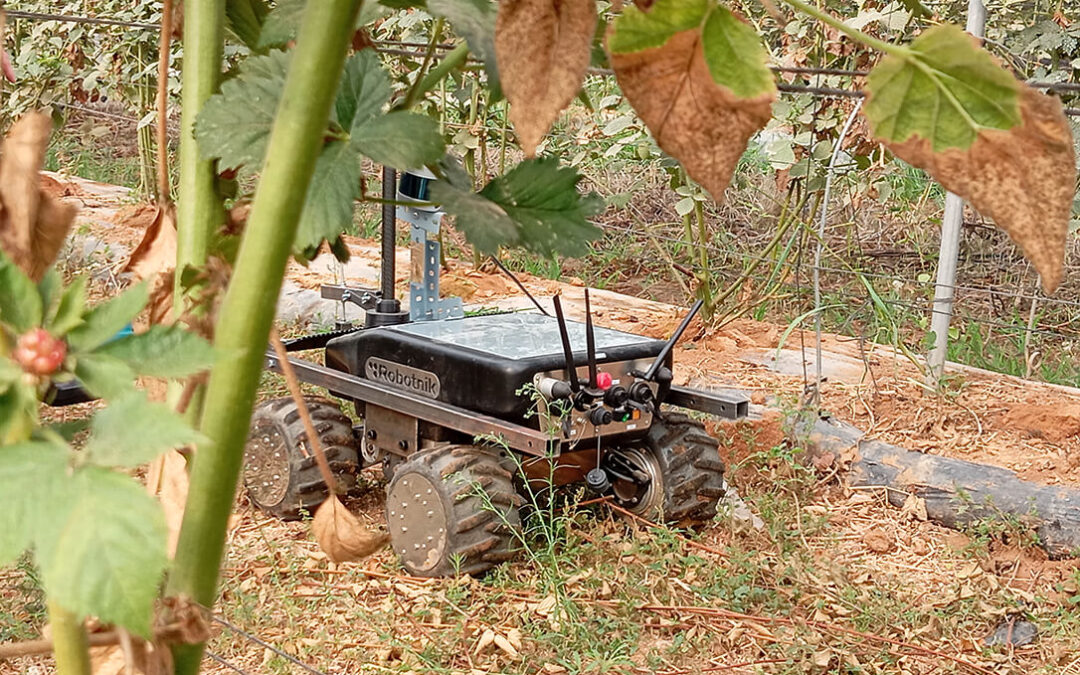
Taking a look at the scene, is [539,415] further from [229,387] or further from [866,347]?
[229,387]

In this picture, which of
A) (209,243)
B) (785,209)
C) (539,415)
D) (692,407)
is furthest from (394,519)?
(209,243)

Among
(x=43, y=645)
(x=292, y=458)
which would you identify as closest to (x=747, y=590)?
(x=292, y=458)

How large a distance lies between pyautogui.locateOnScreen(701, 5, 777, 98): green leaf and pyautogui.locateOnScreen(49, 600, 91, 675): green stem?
21 centimetres

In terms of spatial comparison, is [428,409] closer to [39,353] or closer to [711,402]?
[711,402]

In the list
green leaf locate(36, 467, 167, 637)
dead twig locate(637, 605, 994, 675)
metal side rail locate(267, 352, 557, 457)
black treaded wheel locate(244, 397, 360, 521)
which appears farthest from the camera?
black treaded wheel locate(244, 397, 360, 521)

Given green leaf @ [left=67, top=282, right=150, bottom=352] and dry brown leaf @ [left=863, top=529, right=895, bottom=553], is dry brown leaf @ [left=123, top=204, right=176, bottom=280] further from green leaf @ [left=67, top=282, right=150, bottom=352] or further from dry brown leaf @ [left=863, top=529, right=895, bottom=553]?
dry brown leaf @ [left=863, top=529, right=895, bottom=553]

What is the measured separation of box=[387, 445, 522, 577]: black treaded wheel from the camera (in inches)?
116

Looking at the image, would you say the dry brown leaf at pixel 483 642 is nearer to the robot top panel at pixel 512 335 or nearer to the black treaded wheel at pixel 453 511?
the black treaded wheel at pixel 453 511

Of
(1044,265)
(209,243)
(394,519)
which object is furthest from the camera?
(394,519)

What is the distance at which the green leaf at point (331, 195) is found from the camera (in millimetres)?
414

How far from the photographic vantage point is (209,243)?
42cm

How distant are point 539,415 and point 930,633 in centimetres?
101

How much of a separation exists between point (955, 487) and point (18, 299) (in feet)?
11.4

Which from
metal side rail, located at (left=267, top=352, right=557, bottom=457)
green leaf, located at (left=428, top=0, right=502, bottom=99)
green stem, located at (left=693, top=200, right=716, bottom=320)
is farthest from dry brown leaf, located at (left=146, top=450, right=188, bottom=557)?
green stem, located at (left=693, top=200, right=716, bottom=320)
